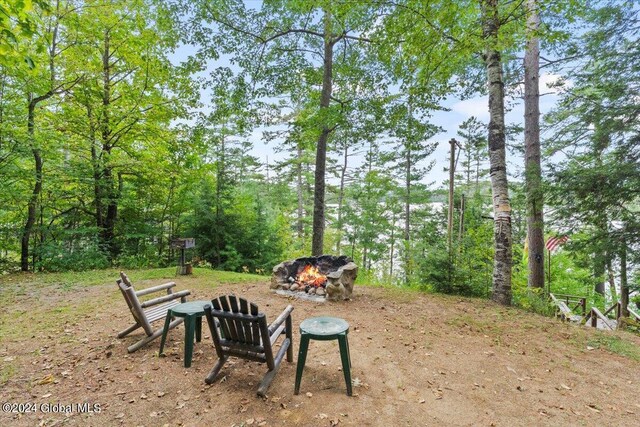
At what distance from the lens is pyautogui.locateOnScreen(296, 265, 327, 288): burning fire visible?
5.96 metres

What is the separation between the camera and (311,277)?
6113mm

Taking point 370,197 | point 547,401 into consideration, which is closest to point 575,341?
point 547,401

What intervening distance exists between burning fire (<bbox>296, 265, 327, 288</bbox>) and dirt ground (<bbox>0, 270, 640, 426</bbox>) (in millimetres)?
1228

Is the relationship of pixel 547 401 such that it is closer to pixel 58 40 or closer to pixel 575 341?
pixel 575 341

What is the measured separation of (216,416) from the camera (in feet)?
7.71

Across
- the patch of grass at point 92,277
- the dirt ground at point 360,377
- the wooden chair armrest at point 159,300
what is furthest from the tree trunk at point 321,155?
the wooden chair armrest at point 159,300

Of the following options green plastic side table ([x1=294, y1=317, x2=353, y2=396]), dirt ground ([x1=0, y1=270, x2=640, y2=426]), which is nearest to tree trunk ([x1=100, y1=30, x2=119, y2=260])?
dirt ground ([x1=0, y1=270, x2=640, y2=426])

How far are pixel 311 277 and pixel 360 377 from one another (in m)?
3.26

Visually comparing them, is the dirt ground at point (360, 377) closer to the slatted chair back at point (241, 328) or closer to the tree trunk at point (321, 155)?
the slatted chair back at point (241, 328)

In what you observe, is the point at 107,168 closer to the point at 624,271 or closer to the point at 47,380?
the point at 47,380

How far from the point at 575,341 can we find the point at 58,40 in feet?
45.9

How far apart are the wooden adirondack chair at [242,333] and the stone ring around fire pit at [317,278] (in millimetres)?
2737

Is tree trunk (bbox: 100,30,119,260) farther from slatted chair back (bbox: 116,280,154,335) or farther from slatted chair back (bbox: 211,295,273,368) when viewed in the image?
slatted chair back (bbox: 211,295,273,368)

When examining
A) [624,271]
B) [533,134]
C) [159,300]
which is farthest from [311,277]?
[533,134]
